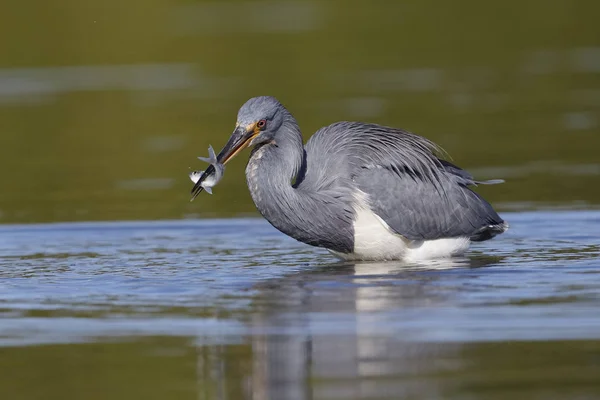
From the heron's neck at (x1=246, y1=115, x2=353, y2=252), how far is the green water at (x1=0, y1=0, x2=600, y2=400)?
322mm

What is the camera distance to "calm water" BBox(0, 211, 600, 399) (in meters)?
7.30

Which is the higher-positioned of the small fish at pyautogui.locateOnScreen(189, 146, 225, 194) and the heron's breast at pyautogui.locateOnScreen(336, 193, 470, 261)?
the small fish at pyautogui.locateOnScreen(189, 146, 225, 194)

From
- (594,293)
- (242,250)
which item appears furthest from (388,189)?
(594,293)

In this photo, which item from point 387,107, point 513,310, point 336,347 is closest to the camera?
point 336,347

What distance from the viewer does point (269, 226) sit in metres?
13.0

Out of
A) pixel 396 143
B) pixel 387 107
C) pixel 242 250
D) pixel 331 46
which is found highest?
pixel 331 46

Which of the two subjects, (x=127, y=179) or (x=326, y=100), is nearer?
(x=127, y=179)

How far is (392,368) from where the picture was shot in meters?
7.45

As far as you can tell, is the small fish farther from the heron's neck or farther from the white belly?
the white belly

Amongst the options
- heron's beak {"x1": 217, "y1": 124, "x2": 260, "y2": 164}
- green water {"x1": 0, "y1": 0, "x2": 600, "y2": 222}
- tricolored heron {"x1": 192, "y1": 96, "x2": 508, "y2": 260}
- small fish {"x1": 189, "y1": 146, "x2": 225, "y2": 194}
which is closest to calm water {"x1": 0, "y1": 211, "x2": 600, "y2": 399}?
tricolored heron {"x1": 192, "y1": 96, "x2": 508, "y2": 260}

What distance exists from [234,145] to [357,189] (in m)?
1.08

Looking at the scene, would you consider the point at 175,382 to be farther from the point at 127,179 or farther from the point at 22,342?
the point at 127,179

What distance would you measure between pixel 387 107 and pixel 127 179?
15.2 feet

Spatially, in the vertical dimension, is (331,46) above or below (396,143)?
above
